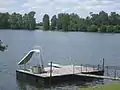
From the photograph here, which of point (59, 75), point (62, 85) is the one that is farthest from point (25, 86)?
point (62, 85)

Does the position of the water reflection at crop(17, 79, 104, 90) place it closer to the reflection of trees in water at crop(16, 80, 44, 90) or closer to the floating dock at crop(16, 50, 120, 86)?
the reflection of trees in water at crop(16, 80, 44, 90)

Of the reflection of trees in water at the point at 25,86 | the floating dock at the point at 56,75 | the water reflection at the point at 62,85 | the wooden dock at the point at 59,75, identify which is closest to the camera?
the water reflection at the point at 62,85

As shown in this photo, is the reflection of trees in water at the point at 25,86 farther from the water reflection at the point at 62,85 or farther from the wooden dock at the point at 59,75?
the wooden dock at the point at 59,75

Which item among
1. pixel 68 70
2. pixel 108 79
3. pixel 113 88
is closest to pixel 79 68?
pixel 68 70

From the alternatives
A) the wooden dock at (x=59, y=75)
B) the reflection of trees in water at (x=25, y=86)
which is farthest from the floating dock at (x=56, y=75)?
the reflection of trees in water at (x=25, y=86)

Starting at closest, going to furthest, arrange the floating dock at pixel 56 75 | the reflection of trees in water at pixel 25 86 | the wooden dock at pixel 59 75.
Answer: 1. the reflection of trees in water at pixel 25 86
2. the floating dock at pixel 56 75
3. the wooden dock at pixel 59 75

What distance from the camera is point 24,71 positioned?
45.0 m

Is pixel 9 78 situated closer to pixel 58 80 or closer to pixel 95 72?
pixel 58 80

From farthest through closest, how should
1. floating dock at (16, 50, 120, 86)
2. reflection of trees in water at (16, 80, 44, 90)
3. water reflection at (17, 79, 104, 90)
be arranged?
floating dock at (16, 50, 120, 86) → reflection of trees in water at (16, 80, 44, 90) → water reflection at (17, 79, 104, 90)

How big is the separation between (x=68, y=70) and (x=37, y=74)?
4954 mm

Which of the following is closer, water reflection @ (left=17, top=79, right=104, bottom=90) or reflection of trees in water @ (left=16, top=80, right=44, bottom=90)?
water reflection @ (left=17, top=79, right=104, bottom=90)

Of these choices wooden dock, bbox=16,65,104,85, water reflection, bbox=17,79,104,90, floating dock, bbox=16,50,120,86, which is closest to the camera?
water reflection, bbox=17,79,104,90

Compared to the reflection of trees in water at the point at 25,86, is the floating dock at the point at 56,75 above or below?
above

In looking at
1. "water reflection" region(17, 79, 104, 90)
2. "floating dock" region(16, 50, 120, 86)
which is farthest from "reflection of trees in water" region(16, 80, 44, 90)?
"floating dock" region(16, 50, 120, 86)
